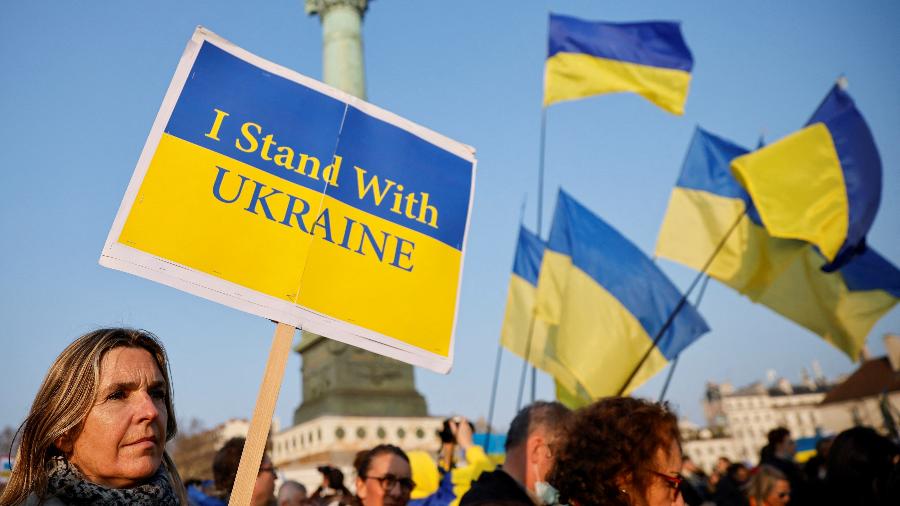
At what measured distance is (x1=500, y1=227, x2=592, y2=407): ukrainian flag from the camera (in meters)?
7.17

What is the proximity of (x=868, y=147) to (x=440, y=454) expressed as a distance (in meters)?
5.00

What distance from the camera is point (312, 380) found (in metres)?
15.6

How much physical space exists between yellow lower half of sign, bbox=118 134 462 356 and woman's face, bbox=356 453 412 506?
1.58 metres

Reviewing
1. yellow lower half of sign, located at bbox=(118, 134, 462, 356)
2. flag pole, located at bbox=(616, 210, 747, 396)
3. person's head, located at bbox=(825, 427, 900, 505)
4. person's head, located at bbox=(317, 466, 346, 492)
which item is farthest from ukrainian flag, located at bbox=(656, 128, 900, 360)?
yellow lower half of sign, located at bbox=(118, 134, 462, 356)

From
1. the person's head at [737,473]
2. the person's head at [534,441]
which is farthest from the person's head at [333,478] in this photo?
the person's head at [737,473]

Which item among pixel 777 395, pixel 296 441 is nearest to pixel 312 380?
pixel 296 441

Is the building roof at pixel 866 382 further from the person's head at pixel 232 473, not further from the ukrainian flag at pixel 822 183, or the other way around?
Answer: the person's head at pixel 232 473

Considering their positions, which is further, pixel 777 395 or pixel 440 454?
pixel 777 395

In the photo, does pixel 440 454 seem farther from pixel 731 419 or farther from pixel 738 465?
pixel 731 419

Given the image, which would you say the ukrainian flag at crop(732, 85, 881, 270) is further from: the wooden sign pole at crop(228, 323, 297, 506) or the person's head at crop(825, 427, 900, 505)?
the wooden sign pole at crop(228, 323, 297, 506)

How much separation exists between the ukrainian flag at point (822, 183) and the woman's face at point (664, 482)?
13.6ft

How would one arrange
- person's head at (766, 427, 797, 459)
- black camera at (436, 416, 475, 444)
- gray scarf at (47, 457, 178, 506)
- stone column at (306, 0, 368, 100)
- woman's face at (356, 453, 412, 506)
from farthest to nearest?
stone column at (306, 0, 368, 100), person's head at (766, 427, 797, 459), black camera at (436, 416, 475, 444), woman's face at (356, 453, 412, 506), gray scarf at (47, 457, 178, 506)

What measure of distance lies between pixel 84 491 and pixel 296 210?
0.95 m

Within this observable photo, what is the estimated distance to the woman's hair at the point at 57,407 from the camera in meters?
1.44
